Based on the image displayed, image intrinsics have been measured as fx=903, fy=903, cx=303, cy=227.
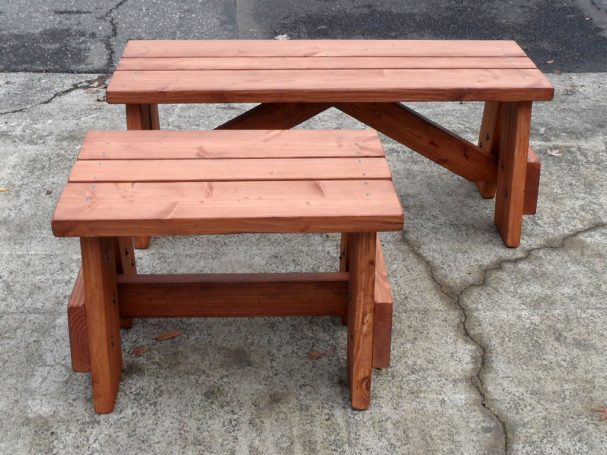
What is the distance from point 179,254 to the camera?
3426 mm

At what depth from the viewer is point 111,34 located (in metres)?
5.86

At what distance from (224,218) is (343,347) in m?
0.80

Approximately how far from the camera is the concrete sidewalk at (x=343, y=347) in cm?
250

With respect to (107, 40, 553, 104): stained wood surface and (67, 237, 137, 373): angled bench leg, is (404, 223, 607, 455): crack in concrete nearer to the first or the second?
(107, 40, 553, 104): stained wood surface

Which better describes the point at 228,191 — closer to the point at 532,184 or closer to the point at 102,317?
the point at 102,317

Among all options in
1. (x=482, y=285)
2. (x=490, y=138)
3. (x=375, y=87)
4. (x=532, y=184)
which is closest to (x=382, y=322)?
(x=482, y=285)

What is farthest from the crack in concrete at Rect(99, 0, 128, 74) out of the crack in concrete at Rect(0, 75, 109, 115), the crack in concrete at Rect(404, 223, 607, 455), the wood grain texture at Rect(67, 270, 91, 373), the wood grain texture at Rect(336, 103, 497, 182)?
the wood grain texture at Rect(67, 270, 91, 373)

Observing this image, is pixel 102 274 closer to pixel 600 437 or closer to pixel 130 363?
pixel 130 363

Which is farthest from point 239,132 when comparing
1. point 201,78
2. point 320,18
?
point 320,18

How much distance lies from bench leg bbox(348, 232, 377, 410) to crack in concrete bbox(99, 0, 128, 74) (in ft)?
10.3

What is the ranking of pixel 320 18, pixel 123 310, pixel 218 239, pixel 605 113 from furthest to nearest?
pixel 320 18
pixel 605 113
pixel 218 239
pixel 123 310

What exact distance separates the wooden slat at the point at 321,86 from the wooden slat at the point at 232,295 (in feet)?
2.54

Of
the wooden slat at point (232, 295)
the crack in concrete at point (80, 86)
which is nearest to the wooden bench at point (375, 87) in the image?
the wooden slat at point (232, 295)

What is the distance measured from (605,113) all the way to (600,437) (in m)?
2.62
